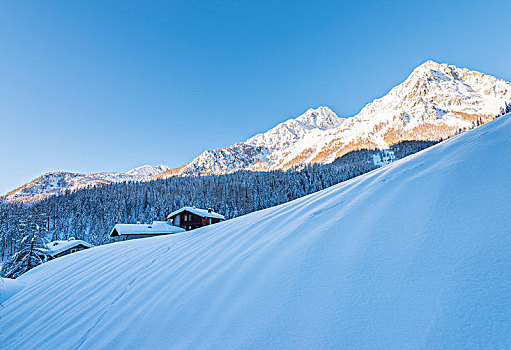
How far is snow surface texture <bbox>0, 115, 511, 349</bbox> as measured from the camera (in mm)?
1292

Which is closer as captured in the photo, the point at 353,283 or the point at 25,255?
the point at 353,283

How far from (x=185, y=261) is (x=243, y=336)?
2.66m

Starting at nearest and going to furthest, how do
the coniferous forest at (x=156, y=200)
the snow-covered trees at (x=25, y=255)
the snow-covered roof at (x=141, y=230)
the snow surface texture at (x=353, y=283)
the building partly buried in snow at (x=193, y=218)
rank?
the snow surface texture at (x=353, y=283) → the snow-covered trees at (x=25, y=255) → the snow-covered roof at (x=141, y=230) → the building partly buried in snow at (x=193, y=218) → the coniferous forest at (x=156, y=200)

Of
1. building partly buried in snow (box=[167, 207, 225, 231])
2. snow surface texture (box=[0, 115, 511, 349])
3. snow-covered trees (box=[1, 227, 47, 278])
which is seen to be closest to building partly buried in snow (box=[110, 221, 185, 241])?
building partly buried in snow (box=[167, 207, 225, 231])

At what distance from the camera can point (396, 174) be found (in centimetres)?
356

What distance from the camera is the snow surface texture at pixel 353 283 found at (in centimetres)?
129

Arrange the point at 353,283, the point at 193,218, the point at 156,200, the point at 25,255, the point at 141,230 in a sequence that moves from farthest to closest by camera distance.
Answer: the point at 156,200 → the point at 193,218 → the point at 141,230 → the point at 25,255 → the point at 353,283

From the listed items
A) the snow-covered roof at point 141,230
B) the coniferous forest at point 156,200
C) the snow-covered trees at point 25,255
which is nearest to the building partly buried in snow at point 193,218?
the snow-covered roof at point 141,230

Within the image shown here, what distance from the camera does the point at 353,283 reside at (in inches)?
68.7

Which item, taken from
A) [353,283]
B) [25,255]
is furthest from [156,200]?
[353,283]

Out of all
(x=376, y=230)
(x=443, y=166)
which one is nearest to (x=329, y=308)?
(x=376, y=230)

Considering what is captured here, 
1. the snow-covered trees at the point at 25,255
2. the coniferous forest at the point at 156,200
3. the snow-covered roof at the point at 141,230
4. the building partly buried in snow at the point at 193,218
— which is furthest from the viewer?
the coniferous forest at the point at 156,200

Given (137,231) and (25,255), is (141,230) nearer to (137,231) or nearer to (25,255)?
(137,231)

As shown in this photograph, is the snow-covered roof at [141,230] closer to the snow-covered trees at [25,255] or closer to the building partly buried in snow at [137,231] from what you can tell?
the building partly buried in snow at [137,231]
